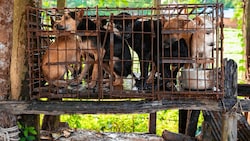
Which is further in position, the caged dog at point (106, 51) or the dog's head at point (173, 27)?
the caged dog at point (106, 51)

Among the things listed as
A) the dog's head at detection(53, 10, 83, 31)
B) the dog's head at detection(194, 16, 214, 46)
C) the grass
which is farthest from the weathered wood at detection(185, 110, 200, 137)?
the dog's head at detection(53, 10, 83, 31)

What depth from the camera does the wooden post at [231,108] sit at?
4.57m

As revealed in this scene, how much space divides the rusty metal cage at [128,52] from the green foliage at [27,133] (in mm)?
519

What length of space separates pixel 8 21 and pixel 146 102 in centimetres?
210

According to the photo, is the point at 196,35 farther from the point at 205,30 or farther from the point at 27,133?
the point at 27,133

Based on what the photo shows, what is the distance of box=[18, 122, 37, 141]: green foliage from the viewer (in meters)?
4.68

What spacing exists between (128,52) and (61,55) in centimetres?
96

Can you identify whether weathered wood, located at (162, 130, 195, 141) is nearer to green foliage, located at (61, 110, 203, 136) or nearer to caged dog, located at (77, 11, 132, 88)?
caged dog, located at (77, 11, 132, 88)

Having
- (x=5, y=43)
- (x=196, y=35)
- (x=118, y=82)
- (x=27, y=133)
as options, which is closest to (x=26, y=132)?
(x=27, y=133)

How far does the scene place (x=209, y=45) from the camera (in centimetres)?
477

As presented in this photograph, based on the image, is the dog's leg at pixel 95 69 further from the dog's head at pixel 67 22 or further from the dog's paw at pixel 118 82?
the dog's head at pixel 67 22

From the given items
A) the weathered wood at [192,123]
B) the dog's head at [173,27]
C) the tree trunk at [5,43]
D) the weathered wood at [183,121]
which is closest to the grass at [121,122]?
the weathered wood at [183,121]

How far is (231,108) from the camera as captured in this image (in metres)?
4.53

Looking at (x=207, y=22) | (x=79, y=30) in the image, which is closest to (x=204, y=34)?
(x=207, y=22)
